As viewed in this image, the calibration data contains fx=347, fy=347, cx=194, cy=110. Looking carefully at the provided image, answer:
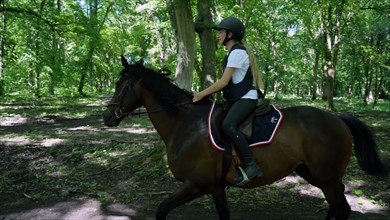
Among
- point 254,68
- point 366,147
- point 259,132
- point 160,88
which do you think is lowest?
point 366,147

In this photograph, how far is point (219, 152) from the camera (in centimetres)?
455

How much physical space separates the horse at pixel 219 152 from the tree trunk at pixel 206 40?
4.68 meters

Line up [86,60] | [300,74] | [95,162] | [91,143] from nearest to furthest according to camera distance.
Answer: [95,162] → [91,143] → [86,60] → [300,74]

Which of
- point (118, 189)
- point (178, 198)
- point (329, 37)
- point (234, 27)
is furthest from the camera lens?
point (329, 37)

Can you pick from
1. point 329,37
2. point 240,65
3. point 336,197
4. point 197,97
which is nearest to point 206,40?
point 197,97

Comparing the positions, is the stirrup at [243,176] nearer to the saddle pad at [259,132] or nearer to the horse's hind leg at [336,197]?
the saddle pad at [259,132]

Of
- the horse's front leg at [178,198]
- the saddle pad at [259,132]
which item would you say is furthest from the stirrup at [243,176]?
the horse's front leg at [178,198]

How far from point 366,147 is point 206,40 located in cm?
581

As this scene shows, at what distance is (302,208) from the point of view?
6453mm

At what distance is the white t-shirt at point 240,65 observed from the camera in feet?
14.5

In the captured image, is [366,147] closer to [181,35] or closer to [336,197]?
[336,197]

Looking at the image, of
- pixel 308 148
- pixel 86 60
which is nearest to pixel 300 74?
pixel 86 60

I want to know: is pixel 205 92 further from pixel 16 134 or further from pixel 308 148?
pixel 16 134

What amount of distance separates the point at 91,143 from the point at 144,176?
2.94 metres
